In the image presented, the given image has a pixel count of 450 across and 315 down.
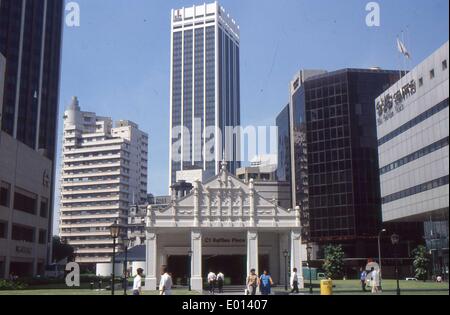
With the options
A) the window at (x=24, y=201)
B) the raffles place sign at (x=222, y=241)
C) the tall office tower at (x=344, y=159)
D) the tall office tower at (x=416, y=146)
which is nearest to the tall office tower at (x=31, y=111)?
the window at (x=24, y=201)

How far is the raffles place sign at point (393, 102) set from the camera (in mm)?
58562

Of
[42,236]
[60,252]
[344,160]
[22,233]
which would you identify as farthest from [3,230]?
[344,160]

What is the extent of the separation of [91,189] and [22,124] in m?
44.1

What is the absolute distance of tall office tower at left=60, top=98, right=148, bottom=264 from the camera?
159 metres

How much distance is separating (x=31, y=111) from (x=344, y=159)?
230 ft

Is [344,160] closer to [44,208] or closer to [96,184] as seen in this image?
[44,208]

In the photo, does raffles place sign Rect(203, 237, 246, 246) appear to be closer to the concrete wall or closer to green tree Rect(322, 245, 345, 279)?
the concrete wall

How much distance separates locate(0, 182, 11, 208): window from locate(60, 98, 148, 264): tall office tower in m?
88.6

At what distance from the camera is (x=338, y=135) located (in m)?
115

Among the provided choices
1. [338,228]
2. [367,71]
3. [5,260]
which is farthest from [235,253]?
[367,71]

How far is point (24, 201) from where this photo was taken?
73.4 meters

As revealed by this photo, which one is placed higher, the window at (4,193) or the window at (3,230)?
the window at (4,193)

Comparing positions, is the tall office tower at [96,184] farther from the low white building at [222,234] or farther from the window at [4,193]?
the low white building at [222,234]

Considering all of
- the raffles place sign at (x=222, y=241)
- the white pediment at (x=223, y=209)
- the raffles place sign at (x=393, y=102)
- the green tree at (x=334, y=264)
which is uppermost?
the raffles place sign at (x=393, y=102)
